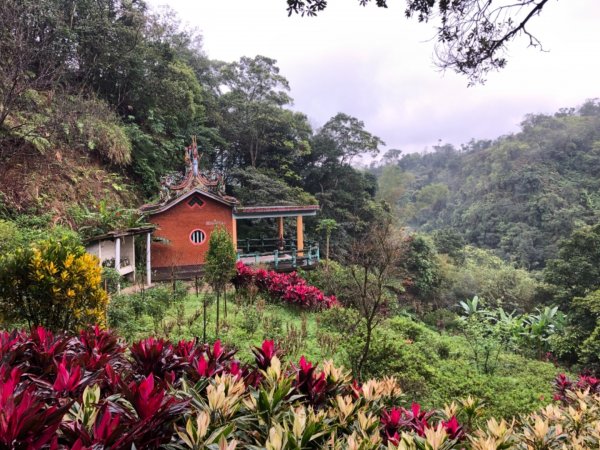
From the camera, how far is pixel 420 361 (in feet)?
15.0

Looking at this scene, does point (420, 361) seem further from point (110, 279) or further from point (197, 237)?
point (197, 237)

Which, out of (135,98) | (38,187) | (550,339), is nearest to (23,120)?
(38,187)

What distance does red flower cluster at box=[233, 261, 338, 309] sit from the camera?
895 cm

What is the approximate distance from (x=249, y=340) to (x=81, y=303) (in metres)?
2.43

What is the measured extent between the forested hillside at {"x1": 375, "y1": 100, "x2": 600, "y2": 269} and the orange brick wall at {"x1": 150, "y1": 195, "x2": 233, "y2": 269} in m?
17.5

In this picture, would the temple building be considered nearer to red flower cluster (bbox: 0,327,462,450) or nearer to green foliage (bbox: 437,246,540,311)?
green foliage (bbox: 437,246,540,311)

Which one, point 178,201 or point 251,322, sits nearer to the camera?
point 251,322

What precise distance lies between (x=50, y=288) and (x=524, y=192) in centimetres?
3718

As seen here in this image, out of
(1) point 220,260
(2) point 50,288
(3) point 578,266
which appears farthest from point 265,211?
(3) point 578,266

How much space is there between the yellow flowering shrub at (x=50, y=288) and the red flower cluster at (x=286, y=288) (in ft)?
17.7

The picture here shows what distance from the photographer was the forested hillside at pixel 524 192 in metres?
28.1

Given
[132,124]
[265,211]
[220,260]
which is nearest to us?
[220,260]

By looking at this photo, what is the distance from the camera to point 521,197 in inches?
1293

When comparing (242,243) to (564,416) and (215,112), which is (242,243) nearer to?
(215,112)
